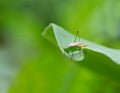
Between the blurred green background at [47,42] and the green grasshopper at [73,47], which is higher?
the blurred green background at [47,42]

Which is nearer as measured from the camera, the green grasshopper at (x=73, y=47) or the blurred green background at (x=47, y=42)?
the green grasshopper at (x=73, y=47)

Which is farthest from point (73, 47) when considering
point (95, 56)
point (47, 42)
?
point (47, 42)

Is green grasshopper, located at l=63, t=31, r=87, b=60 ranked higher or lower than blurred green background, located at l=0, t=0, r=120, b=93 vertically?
lower

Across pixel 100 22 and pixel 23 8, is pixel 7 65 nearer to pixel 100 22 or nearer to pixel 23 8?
pixel 100 22

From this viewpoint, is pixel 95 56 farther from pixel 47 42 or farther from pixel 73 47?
pixel 47 42
